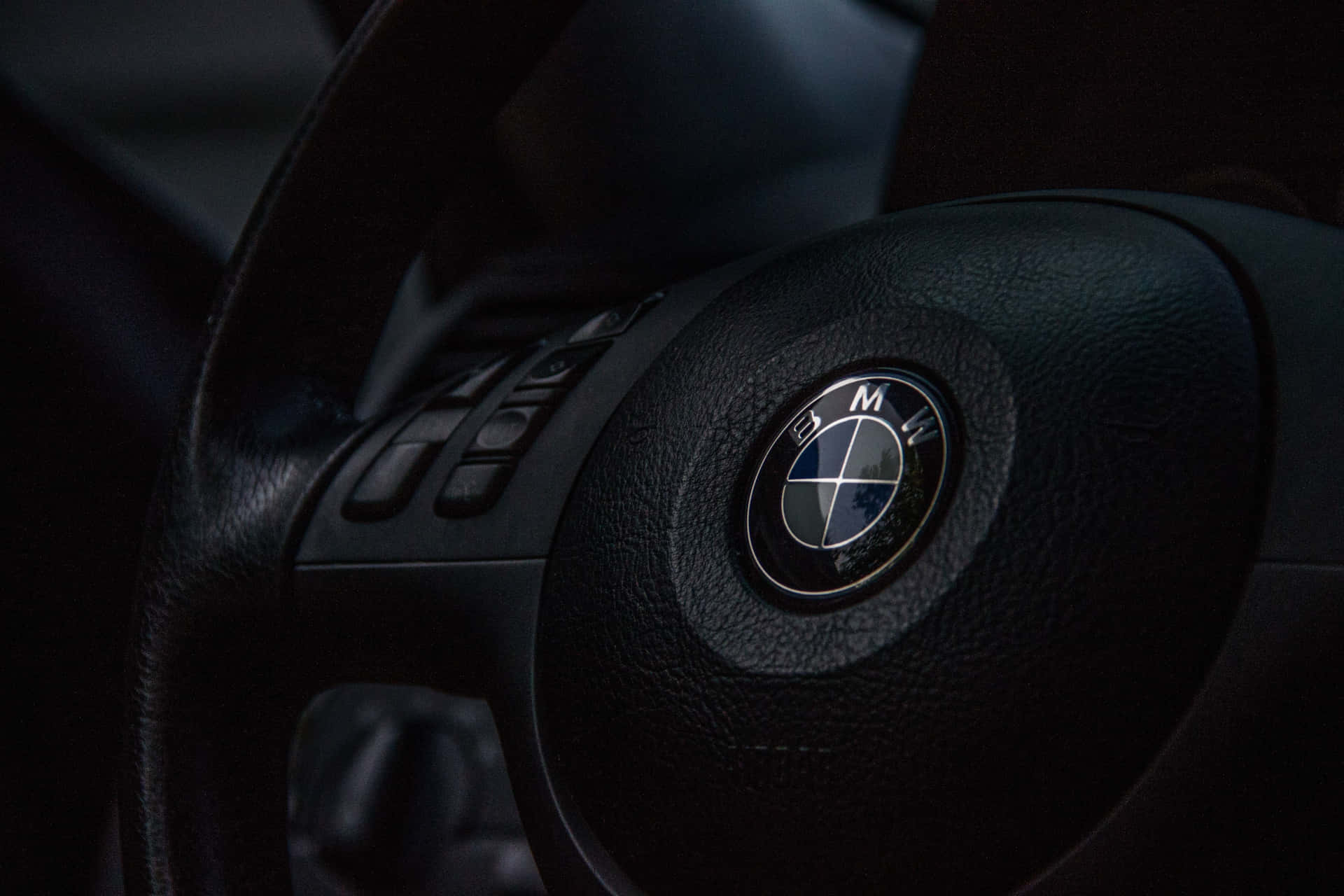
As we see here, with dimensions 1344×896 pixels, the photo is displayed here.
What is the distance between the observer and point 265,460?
706 millimetres

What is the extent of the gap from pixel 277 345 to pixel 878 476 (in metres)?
0.44

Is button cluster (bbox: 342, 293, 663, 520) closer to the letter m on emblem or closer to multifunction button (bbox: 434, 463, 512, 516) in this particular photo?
multifunction button (bbox: 434, 463, 512, 516)

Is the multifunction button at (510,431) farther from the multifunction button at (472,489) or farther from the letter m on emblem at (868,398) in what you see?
the letter m on emblem at (868,398)

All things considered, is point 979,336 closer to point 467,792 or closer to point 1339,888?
point 1339,888

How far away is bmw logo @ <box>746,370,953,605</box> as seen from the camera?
460 millimetres

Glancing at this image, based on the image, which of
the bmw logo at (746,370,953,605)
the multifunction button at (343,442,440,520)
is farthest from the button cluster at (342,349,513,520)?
the bmw logo at (746,370,953,605)

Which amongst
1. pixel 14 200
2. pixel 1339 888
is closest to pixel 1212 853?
pixel 1339 888

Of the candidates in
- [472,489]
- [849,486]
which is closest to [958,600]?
[849,486]

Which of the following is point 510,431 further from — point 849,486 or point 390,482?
point 849,486

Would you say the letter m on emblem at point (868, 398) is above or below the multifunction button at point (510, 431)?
above

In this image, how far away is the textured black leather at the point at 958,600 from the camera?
0.42 m

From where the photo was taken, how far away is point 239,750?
27.1 inches

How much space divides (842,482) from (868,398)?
0.04 metres

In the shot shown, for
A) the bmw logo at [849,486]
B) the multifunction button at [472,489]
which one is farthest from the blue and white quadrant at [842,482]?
the multifunction button at [472,489]
